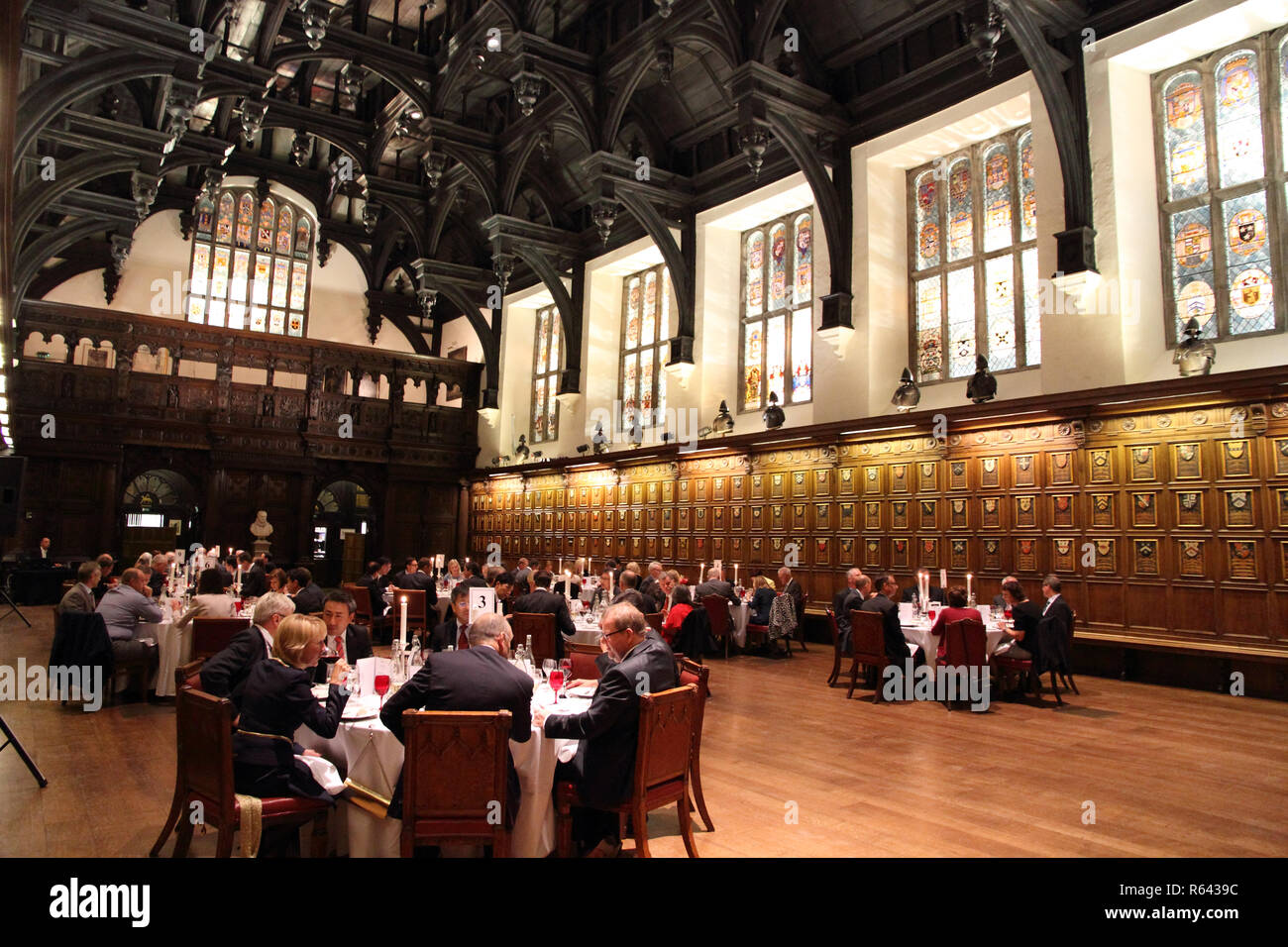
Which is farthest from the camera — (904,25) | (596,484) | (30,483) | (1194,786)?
(596,484)

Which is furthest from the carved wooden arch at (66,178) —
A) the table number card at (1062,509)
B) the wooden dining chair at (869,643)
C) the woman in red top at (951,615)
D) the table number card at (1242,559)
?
the table number card at (1242,559)

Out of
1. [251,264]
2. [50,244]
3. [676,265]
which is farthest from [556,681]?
[251,264]

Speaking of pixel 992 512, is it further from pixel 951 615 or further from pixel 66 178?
pixel 66 178

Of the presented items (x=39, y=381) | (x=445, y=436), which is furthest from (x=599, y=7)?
(x=39, y=381)

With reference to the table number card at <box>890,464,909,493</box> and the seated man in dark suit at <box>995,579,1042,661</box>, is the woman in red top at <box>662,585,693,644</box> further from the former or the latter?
the table number card at <box>890,464,909,493</box>

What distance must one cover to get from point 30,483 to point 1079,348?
67.6ft

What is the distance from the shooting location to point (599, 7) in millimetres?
14859

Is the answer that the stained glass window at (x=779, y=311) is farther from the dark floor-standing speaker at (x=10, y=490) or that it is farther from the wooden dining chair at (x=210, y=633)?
the dark floor-standing speaker at (x=10, y=490)

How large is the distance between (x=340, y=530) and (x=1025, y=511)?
58.8 feet

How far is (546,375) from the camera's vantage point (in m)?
22.7

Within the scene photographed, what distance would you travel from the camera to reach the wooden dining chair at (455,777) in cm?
319

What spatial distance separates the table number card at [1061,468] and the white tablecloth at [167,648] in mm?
10226

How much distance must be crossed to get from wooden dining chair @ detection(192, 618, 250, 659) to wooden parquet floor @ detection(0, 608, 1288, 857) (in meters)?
0.69

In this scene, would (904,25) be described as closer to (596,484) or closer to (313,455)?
(596,484)
